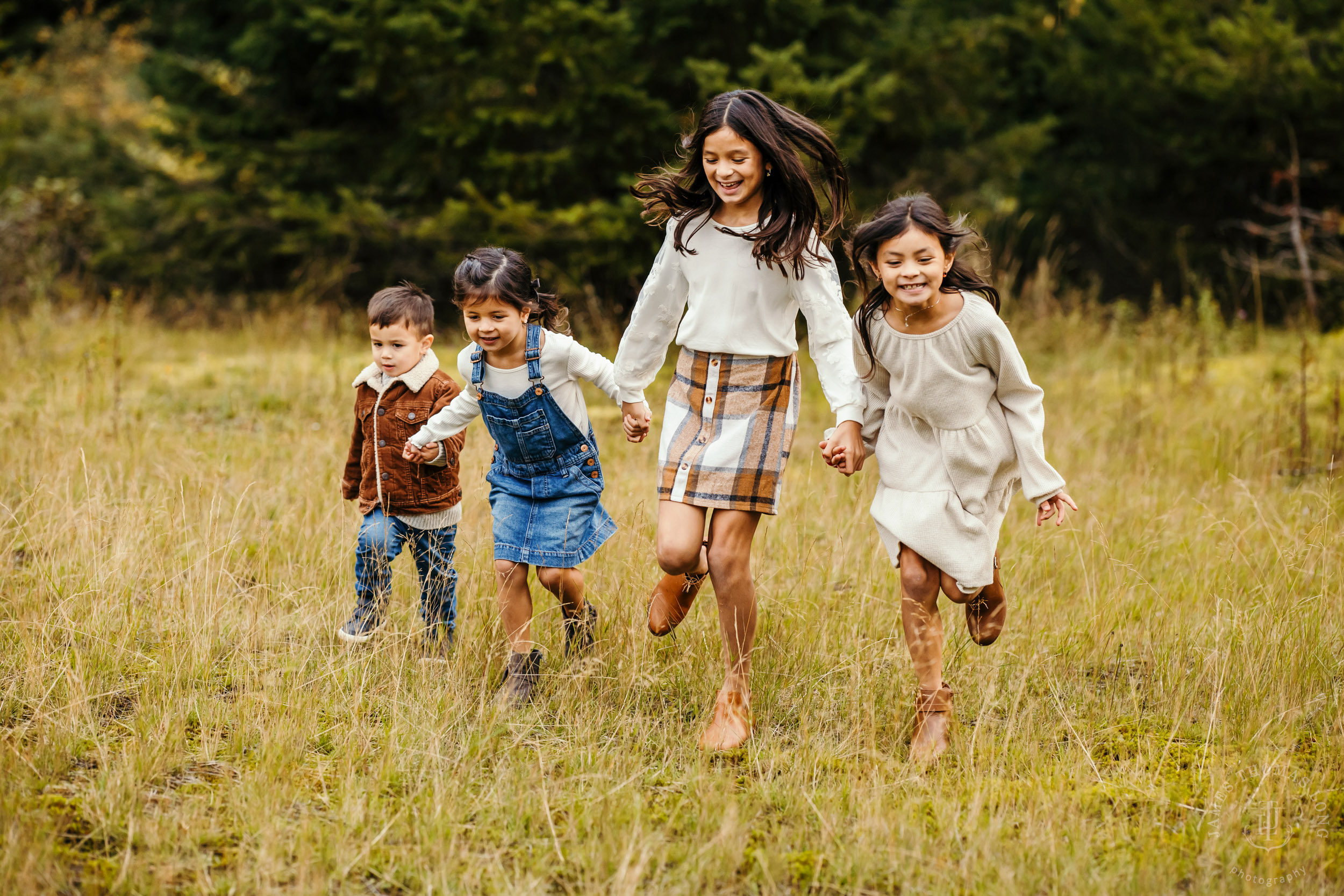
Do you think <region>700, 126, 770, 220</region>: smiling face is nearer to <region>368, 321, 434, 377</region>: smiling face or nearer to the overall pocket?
the overall pocket

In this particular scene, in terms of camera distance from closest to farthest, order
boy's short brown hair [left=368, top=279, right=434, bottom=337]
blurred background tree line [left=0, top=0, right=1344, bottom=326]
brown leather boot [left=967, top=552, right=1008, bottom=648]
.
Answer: brown leather boot [left=967, top=552, right=1008, bottom=648] < boy's short brown hair [left=368, top=279, right=434, bottom=337] < blurred background tree line [left=0, top=0, right=1344, bottom=326]

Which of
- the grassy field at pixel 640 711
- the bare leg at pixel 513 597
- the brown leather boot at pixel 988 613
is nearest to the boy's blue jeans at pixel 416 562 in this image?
the grassy field at pixel 640 711

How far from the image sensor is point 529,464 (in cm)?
345

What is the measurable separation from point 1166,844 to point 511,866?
1553mm

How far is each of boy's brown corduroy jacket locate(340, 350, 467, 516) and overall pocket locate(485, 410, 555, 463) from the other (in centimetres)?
30

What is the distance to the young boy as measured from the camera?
3.60m

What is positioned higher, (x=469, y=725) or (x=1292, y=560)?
(x=1292, y=560)

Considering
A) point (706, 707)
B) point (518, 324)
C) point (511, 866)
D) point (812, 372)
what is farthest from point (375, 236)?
point (511, 866)

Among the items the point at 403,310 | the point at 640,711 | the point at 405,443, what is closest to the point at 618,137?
the point at 403,310

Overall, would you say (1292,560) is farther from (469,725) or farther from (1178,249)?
(1178,249)

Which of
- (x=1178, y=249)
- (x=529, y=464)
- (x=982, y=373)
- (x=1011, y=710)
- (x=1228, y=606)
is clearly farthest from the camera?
(x=1178, y=249)

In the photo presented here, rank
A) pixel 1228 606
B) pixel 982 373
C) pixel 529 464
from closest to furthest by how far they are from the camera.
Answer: pixel 982 373 → pixel 529 464 → pixel 1228 606

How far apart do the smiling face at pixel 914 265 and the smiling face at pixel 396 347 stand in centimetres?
157

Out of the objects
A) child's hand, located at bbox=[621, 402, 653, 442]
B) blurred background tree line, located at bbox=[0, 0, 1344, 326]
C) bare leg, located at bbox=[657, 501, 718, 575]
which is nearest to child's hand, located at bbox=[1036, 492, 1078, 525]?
bare leg, located at bbox=[657, 501, 718, 575]
